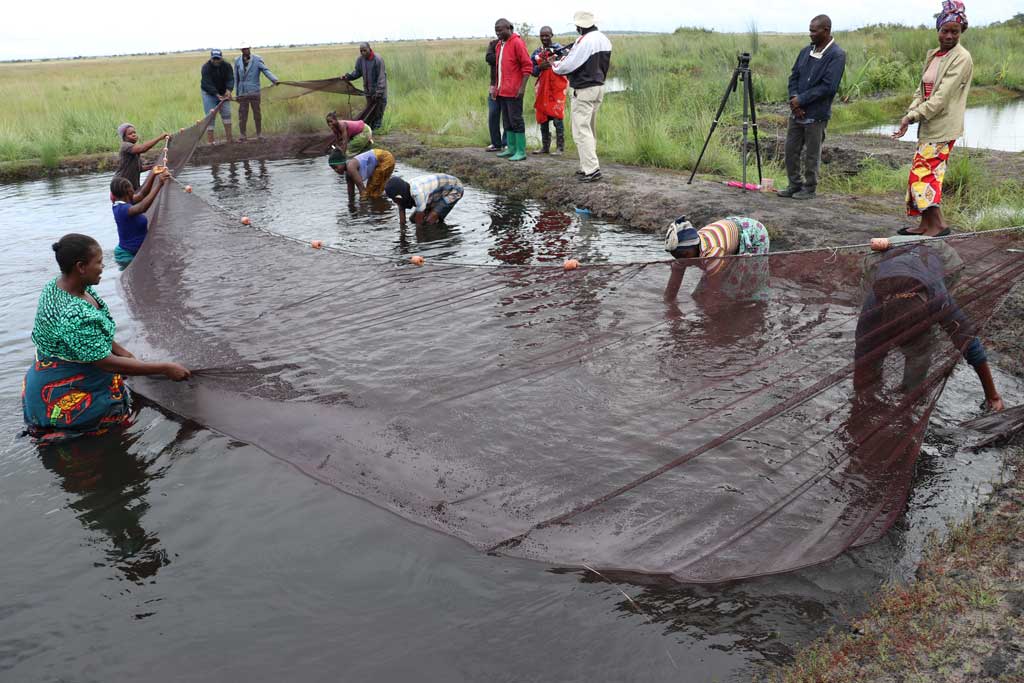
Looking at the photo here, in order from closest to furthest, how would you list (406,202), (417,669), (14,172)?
(417,669)
(406,202)
(14,172)

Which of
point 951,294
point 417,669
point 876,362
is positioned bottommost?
point 417,669

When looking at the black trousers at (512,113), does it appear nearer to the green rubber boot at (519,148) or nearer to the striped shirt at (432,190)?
the green rubber boot at (519,148)

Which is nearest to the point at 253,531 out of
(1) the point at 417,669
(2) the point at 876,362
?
(1) the point at 417,669

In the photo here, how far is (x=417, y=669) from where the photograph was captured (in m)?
2.46

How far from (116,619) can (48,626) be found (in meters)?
0.24

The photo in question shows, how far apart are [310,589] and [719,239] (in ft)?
8.69

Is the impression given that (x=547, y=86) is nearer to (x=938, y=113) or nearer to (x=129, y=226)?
(x=938, y=113)

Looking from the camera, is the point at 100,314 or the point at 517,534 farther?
the point at 100,314

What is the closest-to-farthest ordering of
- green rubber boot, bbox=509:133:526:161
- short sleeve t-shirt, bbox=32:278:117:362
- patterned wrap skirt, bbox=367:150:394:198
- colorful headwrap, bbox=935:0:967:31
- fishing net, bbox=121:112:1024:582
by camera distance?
1. fishing net, bbox=121:112:1024:582
2. short sleeve t-shirt, bbox=32:278:117:362
3. colorful headwrap, bbox=935:0:967:31
4. patterned wrap skirt, bbox=367:150:394:198
5. green rubber boot, bbox=509:133:526:161

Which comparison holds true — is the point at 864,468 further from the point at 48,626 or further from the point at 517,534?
the point at 48,626

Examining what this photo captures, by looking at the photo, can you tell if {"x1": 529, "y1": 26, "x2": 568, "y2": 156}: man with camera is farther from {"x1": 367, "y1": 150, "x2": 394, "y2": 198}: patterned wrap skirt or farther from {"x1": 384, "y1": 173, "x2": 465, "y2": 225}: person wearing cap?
{"x1": 384, "y1": 173, "x2": 465, "y2": 225}: person wearing cap

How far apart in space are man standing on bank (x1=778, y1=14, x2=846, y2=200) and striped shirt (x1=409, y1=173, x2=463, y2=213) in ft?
11.0

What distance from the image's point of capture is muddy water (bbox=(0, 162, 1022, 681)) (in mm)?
2490

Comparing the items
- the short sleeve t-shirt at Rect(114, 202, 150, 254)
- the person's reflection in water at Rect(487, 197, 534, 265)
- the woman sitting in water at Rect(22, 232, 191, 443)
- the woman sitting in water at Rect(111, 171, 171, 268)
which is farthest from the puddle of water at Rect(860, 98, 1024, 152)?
the woman sitting in water at Rect(22, 232, 191, 443)
